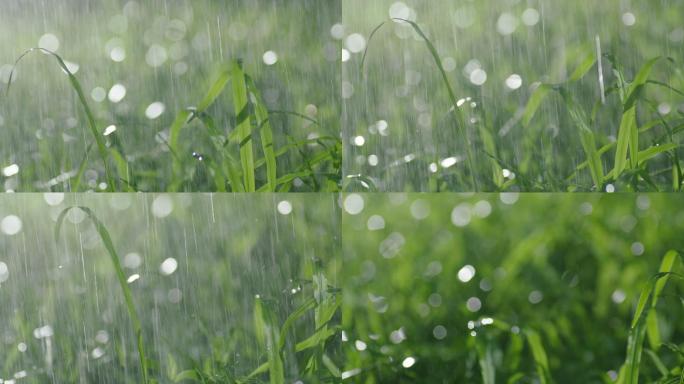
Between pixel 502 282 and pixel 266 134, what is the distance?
40cm

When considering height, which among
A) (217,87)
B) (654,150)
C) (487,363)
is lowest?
(487,363)

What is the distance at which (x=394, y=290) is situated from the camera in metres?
1.07

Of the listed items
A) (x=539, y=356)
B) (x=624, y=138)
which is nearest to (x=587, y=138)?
(x=624, y=138)

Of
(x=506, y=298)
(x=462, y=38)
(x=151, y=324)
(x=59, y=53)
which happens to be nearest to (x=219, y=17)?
(x=59, y=53)

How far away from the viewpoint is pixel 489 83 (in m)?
1.03

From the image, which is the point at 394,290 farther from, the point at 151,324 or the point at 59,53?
the point at 59,53

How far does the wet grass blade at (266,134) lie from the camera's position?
3.70 feet

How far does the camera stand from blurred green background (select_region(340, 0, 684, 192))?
99cm

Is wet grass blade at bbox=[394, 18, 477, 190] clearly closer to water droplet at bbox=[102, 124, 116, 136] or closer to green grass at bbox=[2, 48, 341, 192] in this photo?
green grass at bbox=[2, 48, 341, 192]

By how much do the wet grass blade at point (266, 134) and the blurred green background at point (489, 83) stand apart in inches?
4.7

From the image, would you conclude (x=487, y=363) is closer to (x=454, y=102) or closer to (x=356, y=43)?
(x=454, y=102)

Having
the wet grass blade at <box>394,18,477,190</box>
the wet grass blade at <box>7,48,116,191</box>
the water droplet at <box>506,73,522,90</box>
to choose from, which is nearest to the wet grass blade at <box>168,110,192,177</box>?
the wet grass blade at <box>7,48,116,191</box>

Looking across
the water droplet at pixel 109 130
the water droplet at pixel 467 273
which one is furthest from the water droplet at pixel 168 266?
the water droplet at pixel 467 273

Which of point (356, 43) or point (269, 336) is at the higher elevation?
point (356, 43)
